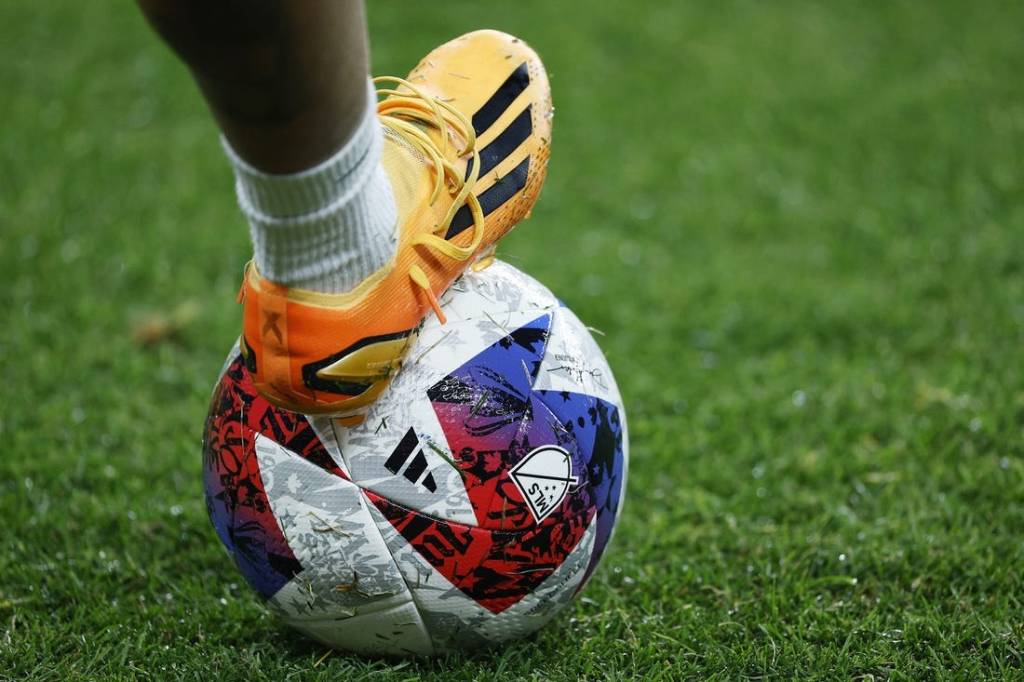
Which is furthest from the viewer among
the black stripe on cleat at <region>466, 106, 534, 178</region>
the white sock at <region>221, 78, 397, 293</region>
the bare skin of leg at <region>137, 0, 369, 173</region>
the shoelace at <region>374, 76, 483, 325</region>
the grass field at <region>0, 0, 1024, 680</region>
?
the grass field at <region>0, 0, 1024, 680</region>

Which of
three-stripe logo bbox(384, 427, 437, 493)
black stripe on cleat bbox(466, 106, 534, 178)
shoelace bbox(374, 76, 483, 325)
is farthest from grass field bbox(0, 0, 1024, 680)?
black stripe on cleat bbox(466, 106, 534, 178)

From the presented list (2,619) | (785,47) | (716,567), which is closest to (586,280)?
(716,567)

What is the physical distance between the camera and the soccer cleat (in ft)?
5.64

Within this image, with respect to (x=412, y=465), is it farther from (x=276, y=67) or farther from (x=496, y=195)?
(x=276, y=67)

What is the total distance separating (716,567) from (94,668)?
4.52ft

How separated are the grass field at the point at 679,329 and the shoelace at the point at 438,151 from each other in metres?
0.79

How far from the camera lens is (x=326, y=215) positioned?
1608mm

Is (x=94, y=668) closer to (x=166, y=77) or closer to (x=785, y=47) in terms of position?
(x=166, y=77)

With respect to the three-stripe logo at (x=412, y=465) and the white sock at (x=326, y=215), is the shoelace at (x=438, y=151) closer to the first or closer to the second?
the white sock at (x=326, y=215)

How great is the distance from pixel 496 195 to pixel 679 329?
1.84 metres

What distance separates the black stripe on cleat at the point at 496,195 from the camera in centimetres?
196

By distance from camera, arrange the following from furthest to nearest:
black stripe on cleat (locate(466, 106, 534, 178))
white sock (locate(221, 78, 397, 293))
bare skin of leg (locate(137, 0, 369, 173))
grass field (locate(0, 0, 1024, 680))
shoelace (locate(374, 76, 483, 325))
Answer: grass field (locate(0, 0, 1024, 680)) < black stripe on cleat (locate(466, 106, 534, 178)) < shoelace (locate(374, 76, 483, 325)) < white sock (locate(221, 78, 397, 293)) < bare skin of leg (locate(137, 0, 369, 173))

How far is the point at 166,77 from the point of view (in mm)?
5707

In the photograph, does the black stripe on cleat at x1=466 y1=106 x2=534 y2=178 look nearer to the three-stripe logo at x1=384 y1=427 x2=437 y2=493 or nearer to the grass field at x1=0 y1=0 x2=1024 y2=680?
the three-stripe logo at x1=384 y1=427 x2=437 y2=493
